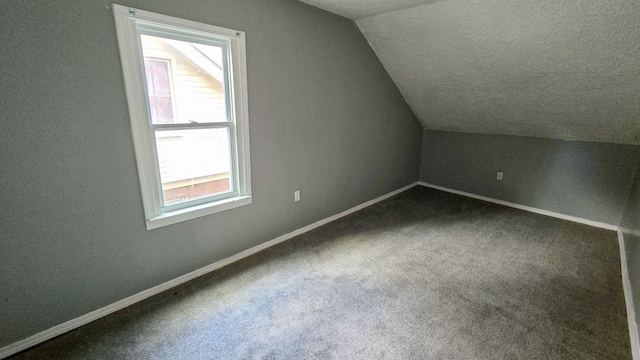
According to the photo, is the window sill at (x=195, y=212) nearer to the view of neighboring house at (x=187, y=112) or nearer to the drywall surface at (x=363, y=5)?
the view of neighboring house at (x=187, y=112)

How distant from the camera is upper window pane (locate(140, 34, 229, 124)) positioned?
5.73ft

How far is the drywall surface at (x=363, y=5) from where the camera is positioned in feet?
7.15

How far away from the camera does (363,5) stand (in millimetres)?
2291

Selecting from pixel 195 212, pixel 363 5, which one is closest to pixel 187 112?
pixel 195 212

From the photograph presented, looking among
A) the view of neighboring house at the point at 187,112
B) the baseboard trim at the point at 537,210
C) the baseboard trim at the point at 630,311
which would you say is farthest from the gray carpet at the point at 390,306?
the view of neighboring house at the point at 187,112

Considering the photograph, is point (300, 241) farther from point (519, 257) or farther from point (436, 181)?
point (436, 181)

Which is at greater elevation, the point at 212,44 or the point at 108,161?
the point at 212,44

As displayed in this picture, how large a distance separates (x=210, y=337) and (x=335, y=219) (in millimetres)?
1873

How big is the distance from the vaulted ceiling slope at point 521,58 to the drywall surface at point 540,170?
0.17 m

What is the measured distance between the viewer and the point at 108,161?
1600mm

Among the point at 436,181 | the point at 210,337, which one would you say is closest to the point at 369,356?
the point at 210,337

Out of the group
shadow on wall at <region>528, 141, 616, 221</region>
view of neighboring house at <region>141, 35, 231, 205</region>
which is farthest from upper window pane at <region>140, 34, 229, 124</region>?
shadow on wall at <region>528, 141, 616, 221</region>

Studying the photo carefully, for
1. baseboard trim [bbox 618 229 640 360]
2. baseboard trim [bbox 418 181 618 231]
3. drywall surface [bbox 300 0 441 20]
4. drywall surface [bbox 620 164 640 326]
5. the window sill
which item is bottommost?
baseboard trim [bbox 618 229 640 360]

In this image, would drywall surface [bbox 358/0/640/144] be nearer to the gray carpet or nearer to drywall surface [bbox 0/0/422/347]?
drywall surface [bbox 0/0/422/347]
